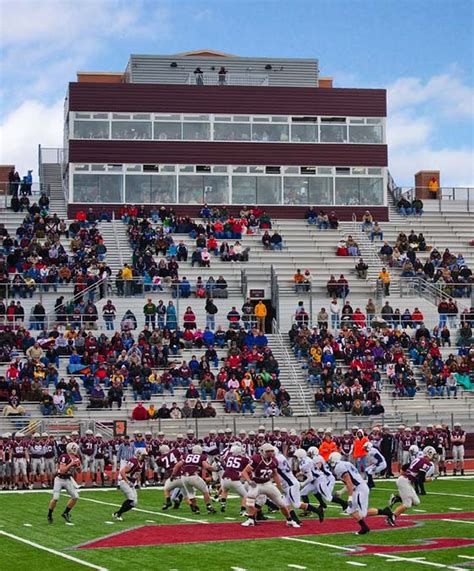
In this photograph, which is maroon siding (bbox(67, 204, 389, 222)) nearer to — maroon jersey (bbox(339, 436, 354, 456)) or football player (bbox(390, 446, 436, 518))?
maroon jersey (bbox(339, 436, 354, 456))

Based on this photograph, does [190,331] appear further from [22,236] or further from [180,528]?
[180,528]

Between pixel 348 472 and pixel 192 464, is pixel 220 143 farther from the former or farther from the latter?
pixel 348 472

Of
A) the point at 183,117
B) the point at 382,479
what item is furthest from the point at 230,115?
the point at 382,479

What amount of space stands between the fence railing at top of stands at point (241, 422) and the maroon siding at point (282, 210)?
15.9 meters

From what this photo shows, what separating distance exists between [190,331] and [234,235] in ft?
27.1

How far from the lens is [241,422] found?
37.9 metres

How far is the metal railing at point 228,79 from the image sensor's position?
5512cm

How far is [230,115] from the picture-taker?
2130 inches

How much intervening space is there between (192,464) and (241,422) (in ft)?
43.8

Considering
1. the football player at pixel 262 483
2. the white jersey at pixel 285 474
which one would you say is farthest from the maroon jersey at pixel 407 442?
the football player at pixel 262 483

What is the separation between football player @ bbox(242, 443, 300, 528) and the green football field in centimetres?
30

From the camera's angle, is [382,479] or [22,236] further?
[22,236]

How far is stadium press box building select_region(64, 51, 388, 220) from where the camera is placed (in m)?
53.3

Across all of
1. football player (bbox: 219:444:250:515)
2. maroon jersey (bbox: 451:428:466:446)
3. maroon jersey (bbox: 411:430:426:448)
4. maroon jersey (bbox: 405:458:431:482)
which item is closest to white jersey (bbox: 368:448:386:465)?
maroon jersey (bbox: 405:458:431:482)
